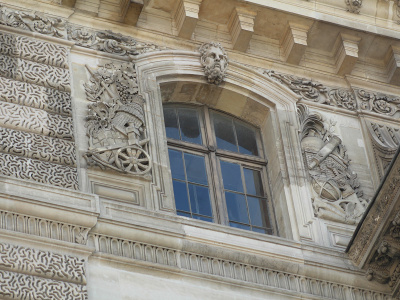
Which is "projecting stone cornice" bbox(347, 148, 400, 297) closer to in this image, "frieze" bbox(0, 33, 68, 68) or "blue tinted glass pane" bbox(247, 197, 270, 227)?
"blue tinted glass pane" bbox(247, 197, 270, 227)

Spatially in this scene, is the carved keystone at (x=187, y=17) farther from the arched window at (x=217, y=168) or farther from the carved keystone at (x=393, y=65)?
the carved keystone at (x=393, y=65)

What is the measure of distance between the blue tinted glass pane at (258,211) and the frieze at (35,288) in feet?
11.3

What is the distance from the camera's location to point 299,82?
1941 centimetres

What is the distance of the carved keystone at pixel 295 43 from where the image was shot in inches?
769

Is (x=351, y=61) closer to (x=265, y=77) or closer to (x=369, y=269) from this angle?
(x=265, y=77)

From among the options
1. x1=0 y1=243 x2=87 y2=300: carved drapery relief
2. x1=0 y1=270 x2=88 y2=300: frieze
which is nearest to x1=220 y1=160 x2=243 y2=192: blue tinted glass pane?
x1=0 y1=243 x2=87 y2=300: carved drapery relief

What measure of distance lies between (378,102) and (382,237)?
3.40 metres

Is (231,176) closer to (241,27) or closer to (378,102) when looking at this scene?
(241,27)

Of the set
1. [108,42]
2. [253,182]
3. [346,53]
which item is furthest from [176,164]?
[346,53]

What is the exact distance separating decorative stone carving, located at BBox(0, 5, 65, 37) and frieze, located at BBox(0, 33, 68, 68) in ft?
0.76

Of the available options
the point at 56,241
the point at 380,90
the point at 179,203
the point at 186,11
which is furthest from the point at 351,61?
the point at 56,241

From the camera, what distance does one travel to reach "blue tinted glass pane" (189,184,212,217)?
57.6 feet

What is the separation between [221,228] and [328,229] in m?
1.66

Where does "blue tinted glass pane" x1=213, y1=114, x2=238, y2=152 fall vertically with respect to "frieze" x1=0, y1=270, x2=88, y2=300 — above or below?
above
